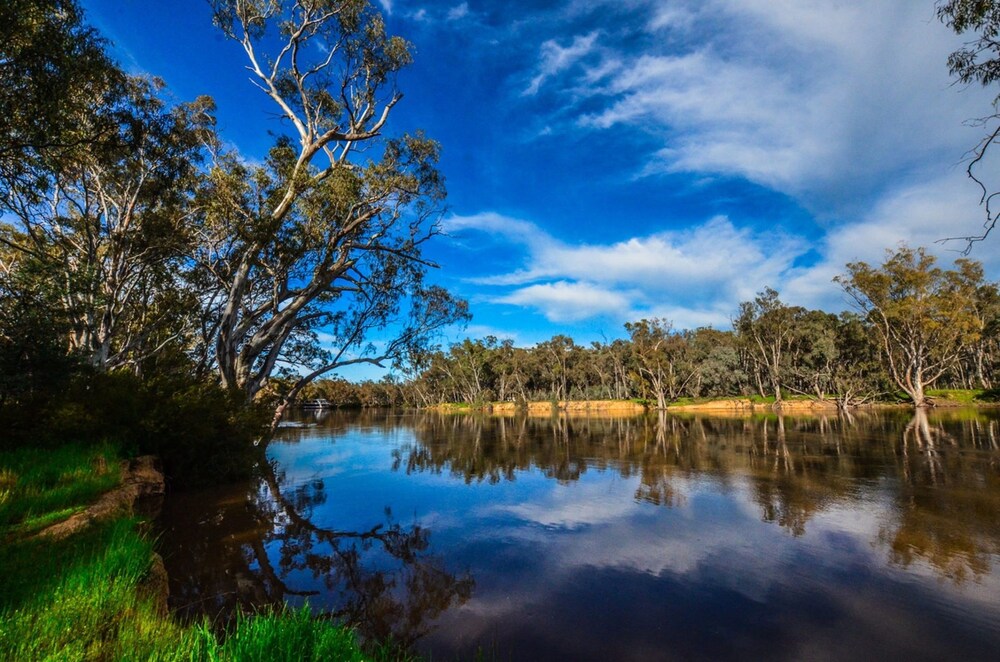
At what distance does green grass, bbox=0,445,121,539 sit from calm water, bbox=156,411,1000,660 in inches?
62.3

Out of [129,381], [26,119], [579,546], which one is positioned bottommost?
[579,546]

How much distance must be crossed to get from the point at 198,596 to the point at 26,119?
31.8ft

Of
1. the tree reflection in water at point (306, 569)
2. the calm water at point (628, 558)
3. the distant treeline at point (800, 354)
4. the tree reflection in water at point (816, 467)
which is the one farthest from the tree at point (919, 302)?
the tree reflection in water at point (306, 569)

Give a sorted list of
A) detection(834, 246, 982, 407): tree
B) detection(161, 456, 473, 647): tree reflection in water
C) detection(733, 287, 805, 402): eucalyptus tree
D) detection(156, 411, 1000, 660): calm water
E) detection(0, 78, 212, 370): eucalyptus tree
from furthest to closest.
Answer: detection(733, 287, 805, 402): eucalyptus tree → detection(834, 246, 982, 407): tree → detection(0, 78, 212, 370): eucalyptus tree → detection(161, 456, 473, 647): tree reflection in water → detection(156, 411, 1000, 660): calm water

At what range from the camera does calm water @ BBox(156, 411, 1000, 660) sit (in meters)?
5.28

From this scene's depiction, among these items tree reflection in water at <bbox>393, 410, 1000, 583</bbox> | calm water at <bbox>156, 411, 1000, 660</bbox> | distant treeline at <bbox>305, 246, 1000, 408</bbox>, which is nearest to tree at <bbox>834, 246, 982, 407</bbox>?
distant treeline at <bbox>305, 246, 1000, 408</bbox>

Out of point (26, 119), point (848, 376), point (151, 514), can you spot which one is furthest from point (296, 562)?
point (848, 376)

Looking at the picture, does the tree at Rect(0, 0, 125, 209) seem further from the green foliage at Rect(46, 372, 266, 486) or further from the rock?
the rock

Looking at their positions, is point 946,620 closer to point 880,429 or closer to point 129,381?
point 129,381

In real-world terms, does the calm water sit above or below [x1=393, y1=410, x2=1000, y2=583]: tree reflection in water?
below

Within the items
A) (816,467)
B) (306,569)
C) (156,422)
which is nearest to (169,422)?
(156,422)

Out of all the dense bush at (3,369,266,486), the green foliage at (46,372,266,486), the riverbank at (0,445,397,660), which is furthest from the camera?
the green foliage at (46,372,266,486)

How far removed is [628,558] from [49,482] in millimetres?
Result: 9725

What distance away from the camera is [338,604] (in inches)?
233
